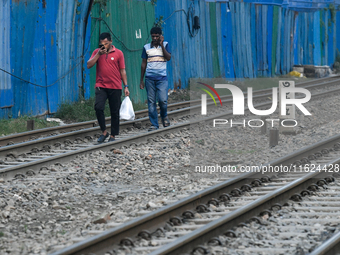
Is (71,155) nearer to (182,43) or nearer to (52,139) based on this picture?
(52,139)

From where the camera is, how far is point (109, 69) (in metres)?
9.90

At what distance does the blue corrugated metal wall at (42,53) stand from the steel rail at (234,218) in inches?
285

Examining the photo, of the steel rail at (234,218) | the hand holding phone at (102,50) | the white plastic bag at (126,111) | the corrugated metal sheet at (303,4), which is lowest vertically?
the steel rail at (234,218)

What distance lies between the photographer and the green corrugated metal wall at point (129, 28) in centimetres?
1473

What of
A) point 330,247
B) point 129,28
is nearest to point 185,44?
point 129,28

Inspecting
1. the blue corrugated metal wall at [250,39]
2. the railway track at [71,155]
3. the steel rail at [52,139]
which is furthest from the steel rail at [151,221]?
the blue corrugated metal wall at [250,39]

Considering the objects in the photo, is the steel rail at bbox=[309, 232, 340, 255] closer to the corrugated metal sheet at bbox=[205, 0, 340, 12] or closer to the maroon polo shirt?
the maroon polo shirt

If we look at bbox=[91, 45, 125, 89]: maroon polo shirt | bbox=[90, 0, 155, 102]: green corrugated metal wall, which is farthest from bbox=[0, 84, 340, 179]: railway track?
bbox=[90, 0, 155, 102]: green corrugated metal wall

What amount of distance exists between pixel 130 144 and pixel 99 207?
3718mm

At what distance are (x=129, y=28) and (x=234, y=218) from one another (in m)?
11.0

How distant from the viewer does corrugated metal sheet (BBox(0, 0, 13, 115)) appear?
11914mm

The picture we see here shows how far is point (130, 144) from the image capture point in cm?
1023

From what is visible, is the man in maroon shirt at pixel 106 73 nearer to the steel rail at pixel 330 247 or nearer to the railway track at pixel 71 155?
the railway track at pixel 71 155

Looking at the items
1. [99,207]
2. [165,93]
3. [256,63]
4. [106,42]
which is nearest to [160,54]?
[165,93]
